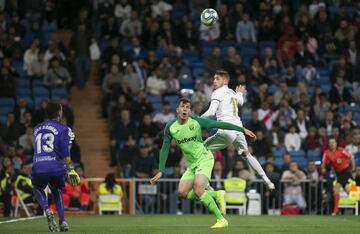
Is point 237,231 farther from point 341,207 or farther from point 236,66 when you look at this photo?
point 236,66

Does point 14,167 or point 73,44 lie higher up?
point 73,44

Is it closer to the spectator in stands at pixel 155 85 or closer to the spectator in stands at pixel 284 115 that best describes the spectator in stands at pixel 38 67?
the spectator in stands at pixel 155 85

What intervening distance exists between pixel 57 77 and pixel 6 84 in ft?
5.27

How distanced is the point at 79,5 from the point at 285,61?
23.7 feet

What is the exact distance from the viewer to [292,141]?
2961 centimetres

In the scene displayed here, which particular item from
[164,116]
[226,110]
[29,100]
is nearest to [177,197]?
[164,116]

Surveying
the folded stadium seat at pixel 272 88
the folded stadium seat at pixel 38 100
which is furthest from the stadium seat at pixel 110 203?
the folded stadium seat at pixel 272 88

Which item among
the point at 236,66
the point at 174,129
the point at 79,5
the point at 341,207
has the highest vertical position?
the point at 79,5

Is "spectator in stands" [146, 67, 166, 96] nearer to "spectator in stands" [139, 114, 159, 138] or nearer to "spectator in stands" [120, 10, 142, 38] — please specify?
"spectator in stands" [139, 114, 159, 138]

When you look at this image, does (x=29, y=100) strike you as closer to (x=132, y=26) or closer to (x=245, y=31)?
(x=132, y=26)

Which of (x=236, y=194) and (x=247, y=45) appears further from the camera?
(x=247, y=45)

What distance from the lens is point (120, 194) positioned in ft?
87.7

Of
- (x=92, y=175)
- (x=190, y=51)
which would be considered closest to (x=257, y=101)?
(x=190, y=51)

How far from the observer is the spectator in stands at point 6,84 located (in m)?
30.4
